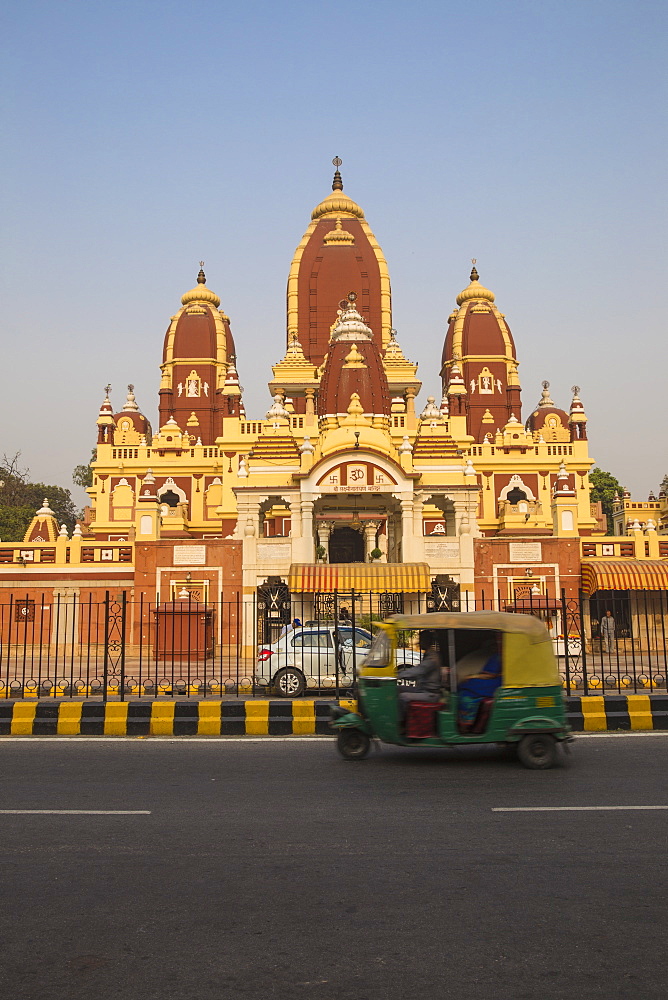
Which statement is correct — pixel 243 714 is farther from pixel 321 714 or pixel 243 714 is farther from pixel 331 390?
pixel 331 390

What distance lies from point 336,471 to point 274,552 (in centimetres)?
292

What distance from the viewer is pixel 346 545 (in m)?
33.1

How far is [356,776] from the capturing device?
8930 mm

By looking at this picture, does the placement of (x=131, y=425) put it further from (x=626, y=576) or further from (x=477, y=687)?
(x=477, y=687)

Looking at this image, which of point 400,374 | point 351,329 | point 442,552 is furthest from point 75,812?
point 400,374

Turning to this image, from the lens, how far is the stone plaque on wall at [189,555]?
25.7m

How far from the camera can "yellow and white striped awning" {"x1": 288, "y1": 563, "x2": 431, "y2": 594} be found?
23016 mm

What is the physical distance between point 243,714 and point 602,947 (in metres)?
7.70

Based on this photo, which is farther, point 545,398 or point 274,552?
point 545,398

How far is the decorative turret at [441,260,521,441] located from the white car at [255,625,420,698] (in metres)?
31.9

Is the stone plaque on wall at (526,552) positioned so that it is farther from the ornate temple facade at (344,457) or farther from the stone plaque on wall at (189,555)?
the stone plaque on wall at (189,555)

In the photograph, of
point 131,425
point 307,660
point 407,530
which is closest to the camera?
point 307,660

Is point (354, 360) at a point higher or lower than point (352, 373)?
higher

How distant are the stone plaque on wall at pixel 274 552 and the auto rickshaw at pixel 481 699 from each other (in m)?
15.1
